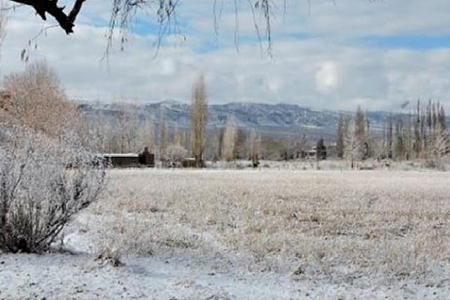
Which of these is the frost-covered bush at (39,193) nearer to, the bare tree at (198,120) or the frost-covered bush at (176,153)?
the bare tree at (198,120)

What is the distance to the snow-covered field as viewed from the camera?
25.0 feet

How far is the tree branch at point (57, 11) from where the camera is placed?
406 cm

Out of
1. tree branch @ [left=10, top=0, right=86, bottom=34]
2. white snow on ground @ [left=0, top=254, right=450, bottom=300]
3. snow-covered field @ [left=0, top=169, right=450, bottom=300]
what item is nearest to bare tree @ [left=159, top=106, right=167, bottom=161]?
snow-covered field @ [left=0, top=169, right=450, bottom=300]

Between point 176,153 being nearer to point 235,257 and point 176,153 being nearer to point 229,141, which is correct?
point 229,141

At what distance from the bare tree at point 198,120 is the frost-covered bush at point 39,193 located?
59.8 metres

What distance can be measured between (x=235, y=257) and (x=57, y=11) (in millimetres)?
6177

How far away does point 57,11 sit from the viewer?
161 inches

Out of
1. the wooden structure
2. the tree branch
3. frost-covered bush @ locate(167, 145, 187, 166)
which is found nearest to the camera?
the tree branch

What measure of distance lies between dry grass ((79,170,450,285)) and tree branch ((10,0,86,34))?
5069 mm

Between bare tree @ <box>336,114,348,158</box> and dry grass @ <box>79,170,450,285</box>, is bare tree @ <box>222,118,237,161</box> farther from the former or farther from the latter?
dry grass @ <box>79,170,450,285</box>

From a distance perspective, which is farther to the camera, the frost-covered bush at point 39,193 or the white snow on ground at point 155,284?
the frost-covered bush at point 39,193

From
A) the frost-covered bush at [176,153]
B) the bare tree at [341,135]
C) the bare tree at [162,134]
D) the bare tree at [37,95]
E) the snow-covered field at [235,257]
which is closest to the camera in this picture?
the snow-covered field at [235,257]

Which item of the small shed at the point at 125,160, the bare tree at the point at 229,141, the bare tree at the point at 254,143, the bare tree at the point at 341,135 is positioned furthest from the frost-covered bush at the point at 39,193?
the bare tree at the point at 341,135

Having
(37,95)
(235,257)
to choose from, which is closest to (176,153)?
(37,95)
